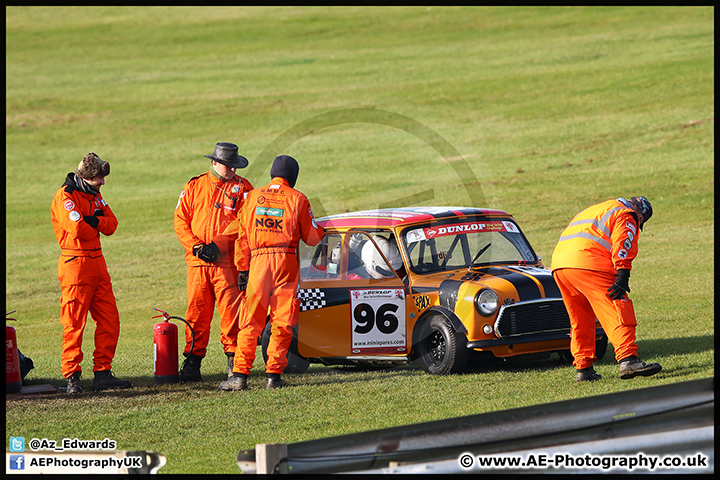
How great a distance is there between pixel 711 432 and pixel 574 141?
23364 mm

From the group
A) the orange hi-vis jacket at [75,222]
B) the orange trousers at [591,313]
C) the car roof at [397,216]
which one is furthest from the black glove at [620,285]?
the orange hi-vis jacket at [75,222]

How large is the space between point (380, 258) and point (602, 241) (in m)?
2.42

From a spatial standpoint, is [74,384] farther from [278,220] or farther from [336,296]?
[336,296]

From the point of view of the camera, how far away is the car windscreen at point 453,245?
909 centimetres

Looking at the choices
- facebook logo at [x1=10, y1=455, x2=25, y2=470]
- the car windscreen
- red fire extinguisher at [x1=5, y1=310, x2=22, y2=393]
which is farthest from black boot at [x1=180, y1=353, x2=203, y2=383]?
facebook logo at [x1=10, y1=455, x2=25, y2=470]

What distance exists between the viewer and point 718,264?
1467 cm

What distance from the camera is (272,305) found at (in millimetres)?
8250

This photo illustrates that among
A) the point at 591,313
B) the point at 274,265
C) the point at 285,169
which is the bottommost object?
the point at 591,313

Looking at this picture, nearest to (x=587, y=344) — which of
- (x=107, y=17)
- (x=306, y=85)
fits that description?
(x=306, y=85)

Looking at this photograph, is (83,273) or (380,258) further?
(380,258)

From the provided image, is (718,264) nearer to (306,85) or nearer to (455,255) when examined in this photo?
(455,255)

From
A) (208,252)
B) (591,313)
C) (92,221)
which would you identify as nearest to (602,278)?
(591,313)

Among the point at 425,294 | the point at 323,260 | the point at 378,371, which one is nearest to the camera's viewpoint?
the point at 425,294

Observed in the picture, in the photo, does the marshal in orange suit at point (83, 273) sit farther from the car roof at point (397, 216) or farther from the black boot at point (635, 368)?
the black boot at point (635, 368)
